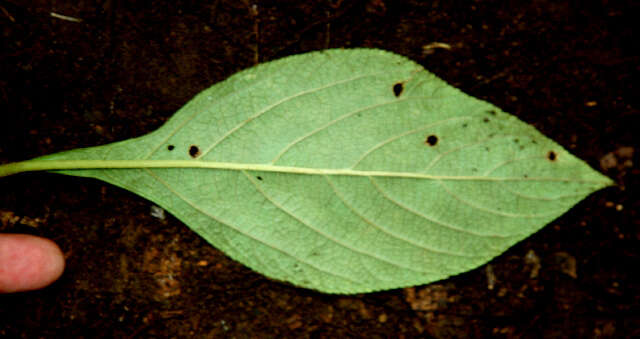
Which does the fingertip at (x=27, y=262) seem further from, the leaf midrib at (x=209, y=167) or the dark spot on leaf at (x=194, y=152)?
the dark spot on leaf at (x=194, y=152)

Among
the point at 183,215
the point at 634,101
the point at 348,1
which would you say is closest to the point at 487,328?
the point at 634,101

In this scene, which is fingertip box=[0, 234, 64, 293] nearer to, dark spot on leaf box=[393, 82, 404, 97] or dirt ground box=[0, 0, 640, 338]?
dirt ground box=[0, 0, 640, 338]

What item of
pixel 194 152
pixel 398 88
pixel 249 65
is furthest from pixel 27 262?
pixel 398 88

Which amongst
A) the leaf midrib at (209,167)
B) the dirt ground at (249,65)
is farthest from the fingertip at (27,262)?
the leaf midrib at (209,167)

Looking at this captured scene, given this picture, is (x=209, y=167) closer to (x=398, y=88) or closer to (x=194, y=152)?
(x=194, y=152)

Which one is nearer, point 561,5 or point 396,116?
point 396,116

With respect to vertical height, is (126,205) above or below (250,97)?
below

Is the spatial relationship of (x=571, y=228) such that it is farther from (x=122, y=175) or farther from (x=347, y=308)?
(x=122, y=175)

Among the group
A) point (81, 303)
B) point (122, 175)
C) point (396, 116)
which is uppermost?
point (396, 116)
